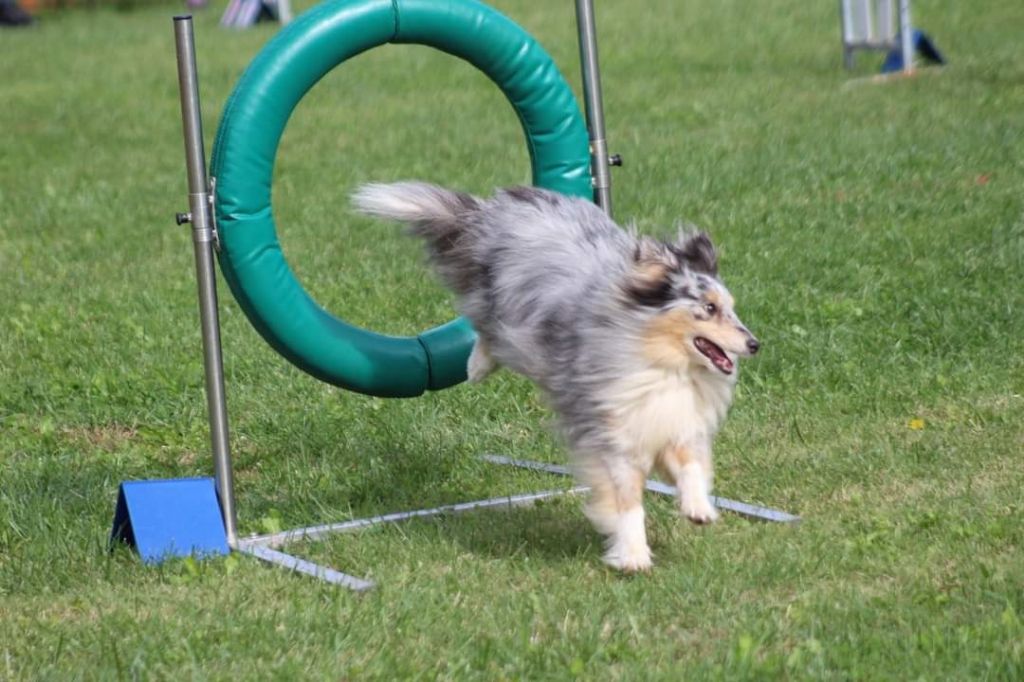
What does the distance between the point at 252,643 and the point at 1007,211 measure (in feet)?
19.0

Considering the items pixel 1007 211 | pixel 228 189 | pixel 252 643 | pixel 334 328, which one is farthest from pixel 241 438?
pixel 1007 211

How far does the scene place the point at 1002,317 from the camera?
7.25 meters

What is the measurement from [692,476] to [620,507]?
235 millimetres

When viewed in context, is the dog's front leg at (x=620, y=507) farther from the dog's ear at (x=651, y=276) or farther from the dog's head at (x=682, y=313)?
the dog's ear at (x=651, y=276)

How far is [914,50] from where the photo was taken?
1360 cm

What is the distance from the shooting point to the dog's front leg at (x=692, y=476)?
15.5ft

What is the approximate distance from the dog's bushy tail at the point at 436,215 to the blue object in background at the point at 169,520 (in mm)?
1088

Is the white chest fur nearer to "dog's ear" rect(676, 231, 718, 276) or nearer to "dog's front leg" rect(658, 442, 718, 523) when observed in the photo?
"dog's front leg" rect(658, 442, 718, 523)

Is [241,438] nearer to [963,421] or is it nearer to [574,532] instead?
[574,532]

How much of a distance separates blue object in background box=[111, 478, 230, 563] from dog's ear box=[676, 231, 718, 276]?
175 cm

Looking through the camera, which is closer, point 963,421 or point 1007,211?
point 963,421

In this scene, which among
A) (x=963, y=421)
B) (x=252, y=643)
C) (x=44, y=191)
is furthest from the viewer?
(x=44, y=191)

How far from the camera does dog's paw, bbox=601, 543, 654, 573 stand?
4.74 meters

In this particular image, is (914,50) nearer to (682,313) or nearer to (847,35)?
(847,35)
